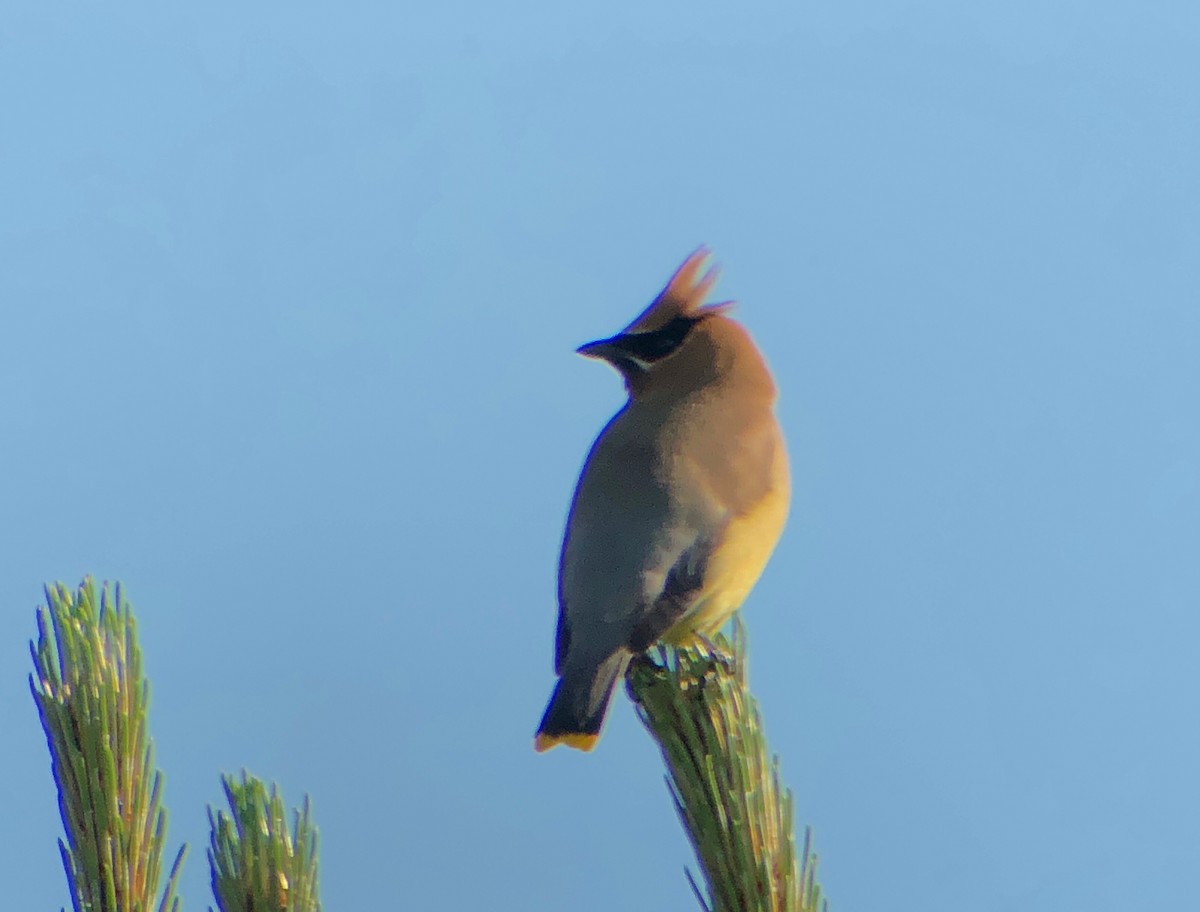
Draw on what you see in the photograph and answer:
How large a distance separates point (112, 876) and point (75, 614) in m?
0.26

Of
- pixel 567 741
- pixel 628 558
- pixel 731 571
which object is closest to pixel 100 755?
pixel 567 741

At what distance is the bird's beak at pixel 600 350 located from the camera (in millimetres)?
3322

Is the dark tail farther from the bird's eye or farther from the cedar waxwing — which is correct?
the bird's eye

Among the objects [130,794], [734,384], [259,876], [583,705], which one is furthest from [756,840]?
[734,384]

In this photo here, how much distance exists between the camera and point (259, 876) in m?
1.38

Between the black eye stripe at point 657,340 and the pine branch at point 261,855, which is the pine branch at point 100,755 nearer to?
the pine branch at point 261,855

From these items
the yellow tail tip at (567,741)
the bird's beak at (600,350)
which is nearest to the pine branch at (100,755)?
the yellow tail tip at (567,741)

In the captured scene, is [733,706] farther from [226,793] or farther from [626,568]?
[626,568]

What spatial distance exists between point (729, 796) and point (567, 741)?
103cm

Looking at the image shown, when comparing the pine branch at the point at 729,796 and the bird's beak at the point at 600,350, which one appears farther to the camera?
the bird's beak at the point at 600,350

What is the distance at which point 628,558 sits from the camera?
272 cm

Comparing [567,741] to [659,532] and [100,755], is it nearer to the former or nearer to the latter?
[659,532]

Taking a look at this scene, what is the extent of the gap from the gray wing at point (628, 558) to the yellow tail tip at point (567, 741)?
0.56ft

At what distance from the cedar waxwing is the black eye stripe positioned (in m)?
0.13
